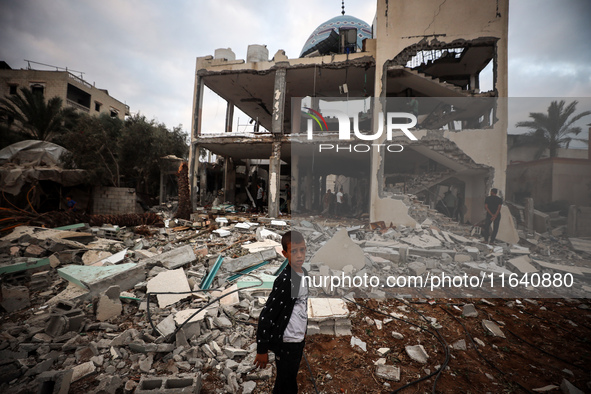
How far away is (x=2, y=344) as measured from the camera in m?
3.01

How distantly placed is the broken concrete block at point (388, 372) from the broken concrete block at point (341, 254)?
2590mm

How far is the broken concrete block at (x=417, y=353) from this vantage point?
282cm

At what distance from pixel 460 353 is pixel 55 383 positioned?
4.53 metres

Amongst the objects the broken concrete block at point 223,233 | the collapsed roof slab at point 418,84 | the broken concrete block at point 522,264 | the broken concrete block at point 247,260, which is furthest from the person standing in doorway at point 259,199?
the broken concrete block at point 522,264

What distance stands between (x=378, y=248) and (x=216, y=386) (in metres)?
5.14

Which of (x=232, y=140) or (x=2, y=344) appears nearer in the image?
(x=2, y=344)

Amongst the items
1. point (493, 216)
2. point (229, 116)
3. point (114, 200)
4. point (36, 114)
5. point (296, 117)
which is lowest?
point (114, 200)

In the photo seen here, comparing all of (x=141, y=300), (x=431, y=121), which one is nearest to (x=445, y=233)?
(x=431, y=121)

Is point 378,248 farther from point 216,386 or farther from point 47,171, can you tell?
point 47,171

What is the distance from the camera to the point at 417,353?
2910 millimetres

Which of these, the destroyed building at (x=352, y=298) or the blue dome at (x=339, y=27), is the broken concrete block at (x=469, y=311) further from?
the blue dome at (x=339, y=27)

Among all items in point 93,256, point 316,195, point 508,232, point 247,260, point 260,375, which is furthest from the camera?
point 316,195

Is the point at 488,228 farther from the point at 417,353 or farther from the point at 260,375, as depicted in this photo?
the point at 260,375

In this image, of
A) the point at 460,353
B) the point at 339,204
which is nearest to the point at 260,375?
the point at 460,353
